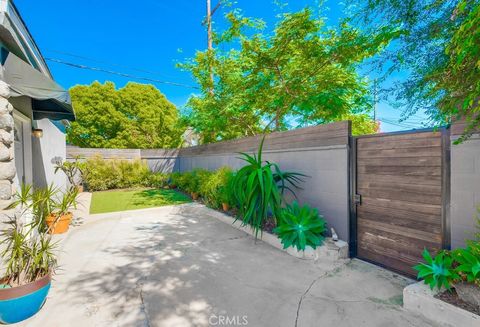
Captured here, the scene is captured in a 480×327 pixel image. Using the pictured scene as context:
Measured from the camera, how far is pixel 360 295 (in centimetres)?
222

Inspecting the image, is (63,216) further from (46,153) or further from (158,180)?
(158,180)

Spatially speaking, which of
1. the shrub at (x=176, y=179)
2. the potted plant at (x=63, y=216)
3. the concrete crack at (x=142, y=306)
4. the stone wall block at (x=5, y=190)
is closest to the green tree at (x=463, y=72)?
the concrete crack at (x=142, y=306)

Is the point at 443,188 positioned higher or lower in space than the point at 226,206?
higher

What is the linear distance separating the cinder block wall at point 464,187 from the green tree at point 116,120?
15557mm

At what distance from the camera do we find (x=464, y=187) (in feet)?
7.06

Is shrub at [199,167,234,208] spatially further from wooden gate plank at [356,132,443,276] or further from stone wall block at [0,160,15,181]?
stone wall block at [0,160,15,181]

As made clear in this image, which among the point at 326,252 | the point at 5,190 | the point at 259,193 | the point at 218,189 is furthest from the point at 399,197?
the point at 5,190

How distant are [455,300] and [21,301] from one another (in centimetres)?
344

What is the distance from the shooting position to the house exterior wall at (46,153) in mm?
4918

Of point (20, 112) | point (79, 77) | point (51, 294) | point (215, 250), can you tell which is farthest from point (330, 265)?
point (79, 77)

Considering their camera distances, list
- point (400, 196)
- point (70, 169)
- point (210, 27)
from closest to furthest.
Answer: point (400, 196) < point (70, 169) < point (210, 27)

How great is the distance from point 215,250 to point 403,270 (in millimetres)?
2389

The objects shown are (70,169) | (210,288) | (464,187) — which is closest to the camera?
(464,187)

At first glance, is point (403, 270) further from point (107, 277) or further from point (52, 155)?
point (52, 155)
